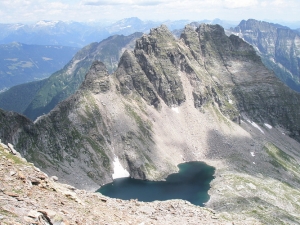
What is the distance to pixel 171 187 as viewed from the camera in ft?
537

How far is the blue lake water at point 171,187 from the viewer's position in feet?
493

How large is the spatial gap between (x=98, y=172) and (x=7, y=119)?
5249cm

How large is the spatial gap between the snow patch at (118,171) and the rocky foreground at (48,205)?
11963 centimetres

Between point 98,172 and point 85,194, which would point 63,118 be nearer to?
point 98,172

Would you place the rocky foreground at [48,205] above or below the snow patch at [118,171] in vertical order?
above

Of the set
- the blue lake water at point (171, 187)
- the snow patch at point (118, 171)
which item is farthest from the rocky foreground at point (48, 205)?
the snow patch at point (118, 171)

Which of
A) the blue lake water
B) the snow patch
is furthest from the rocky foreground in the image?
the snow patch

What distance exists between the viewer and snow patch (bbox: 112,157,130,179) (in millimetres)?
175387

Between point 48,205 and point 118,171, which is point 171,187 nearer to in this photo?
point 118,171

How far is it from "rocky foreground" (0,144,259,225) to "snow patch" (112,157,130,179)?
120 m

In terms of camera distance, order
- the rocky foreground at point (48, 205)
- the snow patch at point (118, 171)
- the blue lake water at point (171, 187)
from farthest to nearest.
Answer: the snow patch at point (118, 171)
the blue lake water at point (171, 187)
the rocky foreground at point (48, 205)

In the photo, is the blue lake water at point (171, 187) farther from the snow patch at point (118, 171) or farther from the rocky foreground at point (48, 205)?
the rocky foreground at point (48, 205)

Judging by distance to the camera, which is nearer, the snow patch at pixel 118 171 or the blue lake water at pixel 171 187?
the blue lake water at pixel 171 187

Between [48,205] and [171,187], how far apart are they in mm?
133513
